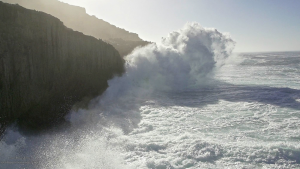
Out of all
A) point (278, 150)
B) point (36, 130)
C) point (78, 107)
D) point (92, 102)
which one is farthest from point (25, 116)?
point (278, 150)

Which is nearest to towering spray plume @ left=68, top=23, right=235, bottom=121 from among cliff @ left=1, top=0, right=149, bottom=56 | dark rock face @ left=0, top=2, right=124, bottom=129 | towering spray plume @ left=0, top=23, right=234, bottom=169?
towering spray plume @ left=0, top=23, right=234, bottom=169

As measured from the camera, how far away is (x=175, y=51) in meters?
24.0

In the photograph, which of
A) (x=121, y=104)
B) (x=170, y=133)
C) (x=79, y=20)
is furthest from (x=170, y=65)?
(x=79, y=20)

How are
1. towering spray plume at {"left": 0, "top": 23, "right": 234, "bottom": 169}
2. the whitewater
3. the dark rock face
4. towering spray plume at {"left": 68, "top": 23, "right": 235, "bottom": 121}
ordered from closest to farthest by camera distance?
the whitewater < towering spray plume at {"left": 0, "top": 23, "right": 234, "bottom": 169} < the dark rock face < towering spray plume at {"left": 68, "top": 23, "right": 235, "bottom": 121}

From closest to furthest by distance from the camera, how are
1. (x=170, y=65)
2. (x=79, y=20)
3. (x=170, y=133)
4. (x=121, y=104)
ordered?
(x=170, y=133)
(x=121, y=104)
(x=170, y=65)
(x=79, y=20)

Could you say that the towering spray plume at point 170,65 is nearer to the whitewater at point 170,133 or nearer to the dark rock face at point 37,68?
the whitewater at point 170,133

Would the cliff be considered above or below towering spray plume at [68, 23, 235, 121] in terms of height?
above

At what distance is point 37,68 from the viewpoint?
957cm

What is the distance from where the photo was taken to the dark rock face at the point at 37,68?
28.0 ft

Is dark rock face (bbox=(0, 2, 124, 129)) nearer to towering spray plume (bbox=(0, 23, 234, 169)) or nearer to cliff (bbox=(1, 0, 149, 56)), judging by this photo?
towering spray plume (bbox=(0, 23, 234, 169))

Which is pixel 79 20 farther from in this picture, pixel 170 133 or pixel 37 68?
pixel 170 133

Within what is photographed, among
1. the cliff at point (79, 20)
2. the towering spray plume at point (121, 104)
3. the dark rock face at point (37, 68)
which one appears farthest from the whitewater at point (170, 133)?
the cliff at point (79, 20)

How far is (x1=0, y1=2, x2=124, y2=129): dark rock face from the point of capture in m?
8.54

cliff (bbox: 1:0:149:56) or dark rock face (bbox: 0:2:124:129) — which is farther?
cliff (bbox: 1:0:149:56)
